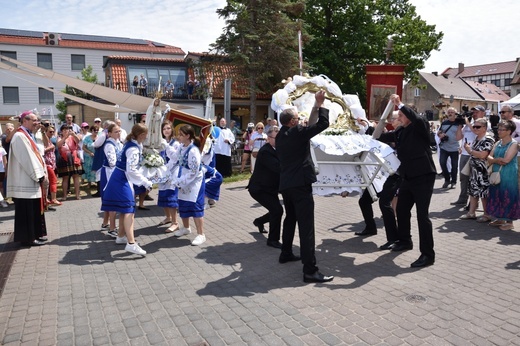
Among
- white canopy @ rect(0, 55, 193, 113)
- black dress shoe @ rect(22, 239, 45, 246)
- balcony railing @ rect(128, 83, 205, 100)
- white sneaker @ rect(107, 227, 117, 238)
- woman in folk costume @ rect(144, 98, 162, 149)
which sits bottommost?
black dress shoe @ rect(22, 239, 45, 246)

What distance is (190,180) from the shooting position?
681cm

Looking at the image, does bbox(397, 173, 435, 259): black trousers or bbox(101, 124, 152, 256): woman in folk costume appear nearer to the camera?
bbox(397, 173, 435, 259): black trousers

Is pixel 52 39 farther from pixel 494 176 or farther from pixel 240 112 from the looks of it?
pixel 494 176

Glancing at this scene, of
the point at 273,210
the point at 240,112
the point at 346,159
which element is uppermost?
the point at 240,112

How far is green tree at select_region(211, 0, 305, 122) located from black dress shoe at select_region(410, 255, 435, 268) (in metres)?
15.5

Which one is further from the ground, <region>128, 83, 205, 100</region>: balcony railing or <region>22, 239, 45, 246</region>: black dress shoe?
<region>128, 83, 205, 100</region>: balcony railing

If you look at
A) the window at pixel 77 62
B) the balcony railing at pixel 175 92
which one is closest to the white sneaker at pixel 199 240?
the balcony railing at pixel 175 92

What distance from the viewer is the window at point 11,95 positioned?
4706 cm

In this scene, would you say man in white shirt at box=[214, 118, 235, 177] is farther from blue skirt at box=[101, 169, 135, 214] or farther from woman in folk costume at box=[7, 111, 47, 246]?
blue skirt at box=[101, 169, 135, 214]

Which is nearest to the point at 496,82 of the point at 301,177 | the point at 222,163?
the point at 222,163

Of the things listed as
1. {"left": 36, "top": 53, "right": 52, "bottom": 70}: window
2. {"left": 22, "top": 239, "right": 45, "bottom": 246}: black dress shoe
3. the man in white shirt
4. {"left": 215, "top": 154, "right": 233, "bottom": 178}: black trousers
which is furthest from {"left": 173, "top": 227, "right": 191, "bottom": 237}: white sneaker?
{"left": 36, "top": 53, "right": 52, "bottom": 70}: window

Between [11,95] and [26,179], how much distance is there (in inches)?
1863

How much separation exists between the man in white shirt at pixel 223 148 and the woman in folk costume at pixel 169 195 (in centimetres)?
510

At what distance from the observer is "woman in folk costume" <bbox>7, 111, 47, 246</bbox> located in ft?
22.3
